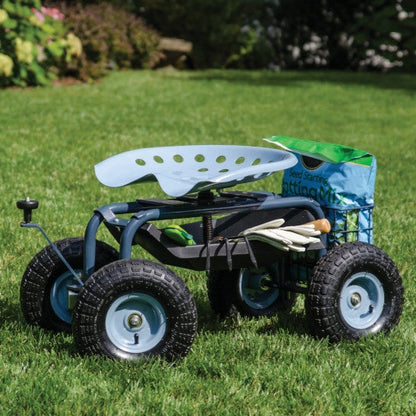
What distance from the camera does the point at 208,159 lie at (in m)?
A: 3.36

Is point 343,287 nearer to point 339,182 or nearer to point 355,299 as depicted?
point 355,299

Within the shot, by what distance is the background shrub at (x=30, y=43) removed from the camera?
33.6ft

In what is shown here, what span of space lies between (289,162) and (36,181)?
3.49 m

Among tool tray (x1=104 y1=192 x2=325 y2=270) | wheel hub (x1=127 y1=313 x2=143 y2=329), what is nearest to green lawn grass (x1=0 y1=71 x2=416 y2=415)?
wheel hub (x1=127 y1=313 x2=143 y2=329)

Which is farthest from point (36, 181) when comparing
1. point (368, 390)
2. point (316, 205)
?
point (368, 390)

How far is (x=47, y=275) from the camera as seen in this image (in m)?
3.14

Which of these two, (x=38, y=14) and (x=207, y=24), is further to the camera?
(x=207, y=24)

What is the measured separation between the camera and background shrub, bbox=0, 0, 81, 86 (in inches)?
404

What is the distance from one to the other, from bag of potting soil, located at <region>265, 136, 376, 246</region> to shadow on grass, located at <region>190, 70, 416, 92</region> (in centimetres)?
1011

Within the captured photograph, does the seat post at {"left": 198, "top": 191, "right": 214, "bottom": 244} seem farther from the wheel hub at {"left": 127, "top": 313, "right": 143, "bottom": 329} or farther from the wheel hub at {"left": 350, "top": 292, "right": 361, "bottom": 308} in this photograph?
the wheel hub at {"left": 350, "top": 292, "right": 361, "bottom": 308}

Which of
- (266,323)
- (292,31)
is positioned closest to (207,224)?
(266,323)

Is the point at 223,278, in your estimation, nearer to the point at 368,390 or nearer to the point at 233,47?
the point at 368,390

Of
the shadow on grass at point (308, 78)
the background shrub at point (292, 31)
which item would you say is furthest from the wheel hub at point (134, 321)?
the background shrub at point (292, 31)

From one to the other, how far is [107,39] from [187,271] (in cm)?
1046
